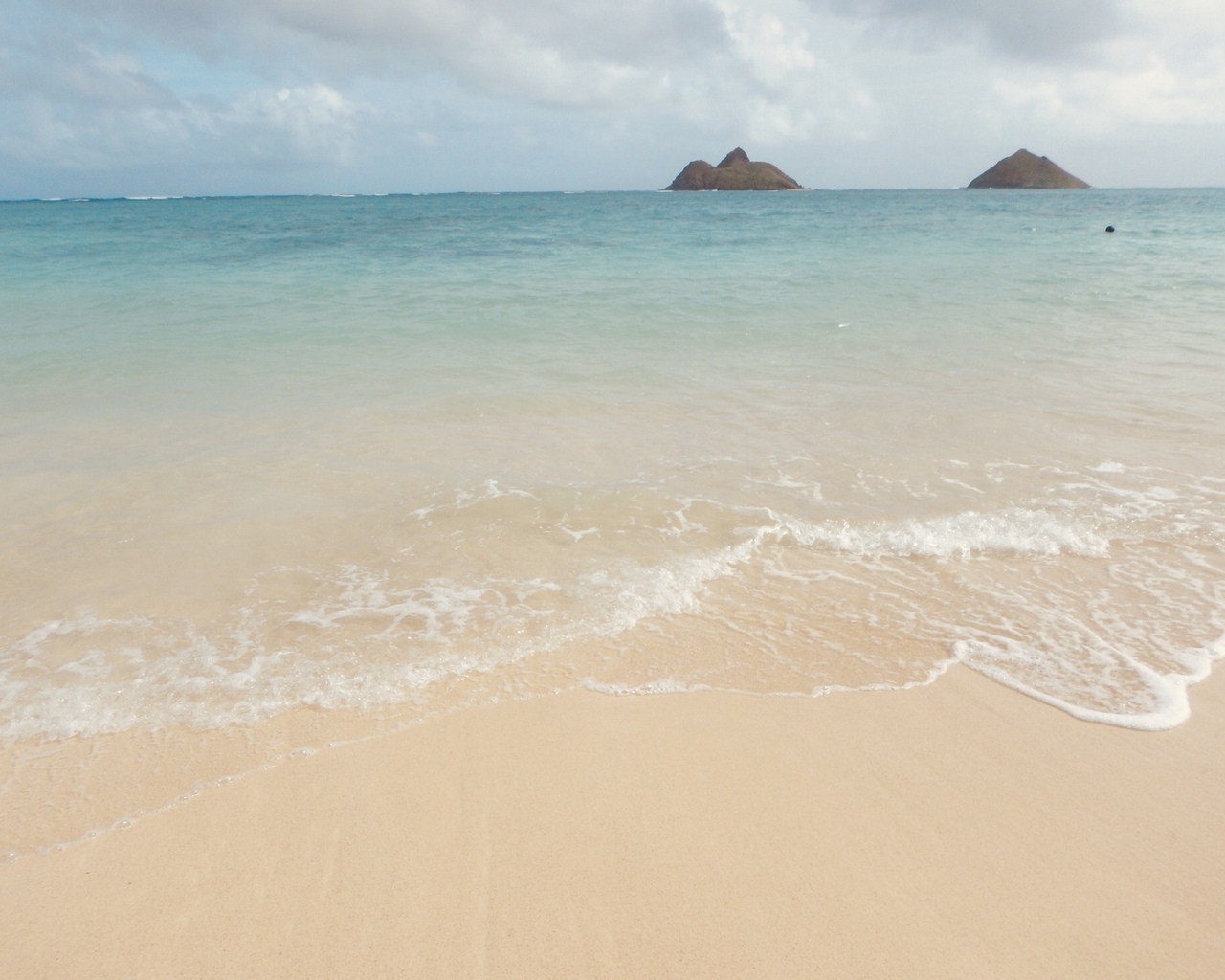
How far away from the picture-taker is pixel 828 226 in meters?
37.6

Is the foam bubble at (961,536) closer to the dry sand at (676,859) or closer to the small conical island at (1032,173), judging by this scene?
→ the dry sand at (676,859)

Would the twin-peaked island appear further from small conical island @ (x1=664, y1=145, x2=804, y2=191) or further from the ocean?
the ocean

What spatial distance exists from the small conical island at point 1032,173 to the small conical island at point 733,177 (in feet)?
131

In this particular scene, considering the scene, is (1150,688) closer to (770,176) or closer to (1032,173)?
(770,176)

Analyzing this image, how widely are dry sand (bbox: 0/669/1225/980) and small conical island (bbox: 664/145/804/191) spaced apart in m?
129

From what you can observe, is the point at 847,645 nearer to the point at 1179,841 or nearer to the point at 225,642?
the point at 1179,841

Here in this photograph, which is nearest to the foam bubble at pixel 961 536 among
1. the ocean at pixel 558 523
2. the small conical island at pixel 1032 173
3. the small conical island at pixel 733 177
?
the ocean at pixel 558 523

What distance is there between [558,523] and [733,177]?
128940 mm

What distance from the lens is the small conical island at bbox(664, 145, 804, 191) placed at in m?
121

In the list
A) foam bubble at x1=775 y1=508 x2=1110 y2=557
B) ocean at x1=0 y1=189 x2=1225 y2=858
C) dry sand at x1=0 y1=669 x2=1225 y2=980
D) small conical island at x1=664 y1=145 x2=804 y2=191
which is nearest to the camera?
dry sand at x1=0 y1=669 x2=1225 y2=980

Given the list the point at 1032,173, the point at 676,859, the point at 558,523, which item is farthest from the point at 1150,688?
the point at 1032,173

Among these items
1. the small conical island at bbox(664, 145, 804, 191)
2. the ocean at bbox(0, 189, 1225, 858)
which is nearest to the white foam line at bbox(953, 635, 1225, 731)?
the ocean at bbox(0, 189, 1225, 858)

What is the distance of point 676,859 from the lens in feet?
8.43

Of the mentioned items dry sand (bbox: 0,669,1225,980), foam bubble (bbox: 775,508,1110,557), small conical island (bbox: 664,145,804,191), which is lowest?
dry sand (bbox: 0,669,1225,980)
